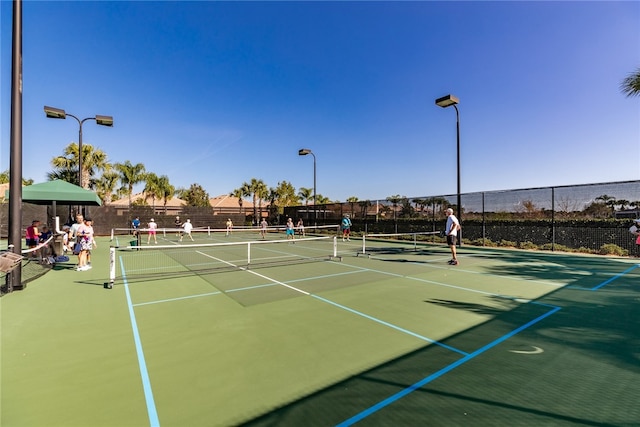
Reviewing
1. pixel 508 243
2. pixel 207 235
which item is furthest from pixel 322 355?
pixel 207 235

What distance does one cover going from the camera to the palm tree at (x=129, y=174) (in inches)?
1741

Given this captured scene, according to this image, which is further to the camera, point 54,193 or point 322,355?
point 54,193

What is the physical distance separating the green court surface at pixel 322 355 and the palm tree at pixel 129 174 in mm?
44184

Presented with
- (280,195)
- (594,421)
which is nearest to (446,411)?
(594,421)

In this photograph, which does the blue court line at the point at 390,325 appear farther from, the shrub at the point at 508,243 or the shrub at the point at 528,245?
the shrub at the point at 508,243

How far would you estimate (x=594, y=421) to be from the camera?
256 cm

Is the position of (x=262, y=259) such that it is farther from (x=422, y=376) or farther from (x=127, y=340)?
(x=422, y=376)

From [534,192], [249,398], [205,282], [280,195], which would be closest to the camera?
[249,398]

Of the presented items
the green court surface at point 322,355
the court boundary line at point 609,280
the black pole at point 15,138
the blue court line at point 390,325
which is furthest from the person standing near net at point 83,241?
the court boundary line at point 609,280

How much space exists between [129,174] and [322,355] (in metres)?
51.1

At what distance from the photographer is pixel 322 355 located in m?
3.83

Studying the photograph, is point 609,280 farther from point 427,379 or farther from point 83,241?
point 83,241

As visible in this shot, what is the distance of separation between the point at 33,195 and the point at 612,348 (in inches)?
596

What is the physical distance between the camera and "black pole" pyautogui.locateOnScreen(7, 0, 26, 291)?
22.8 feet
